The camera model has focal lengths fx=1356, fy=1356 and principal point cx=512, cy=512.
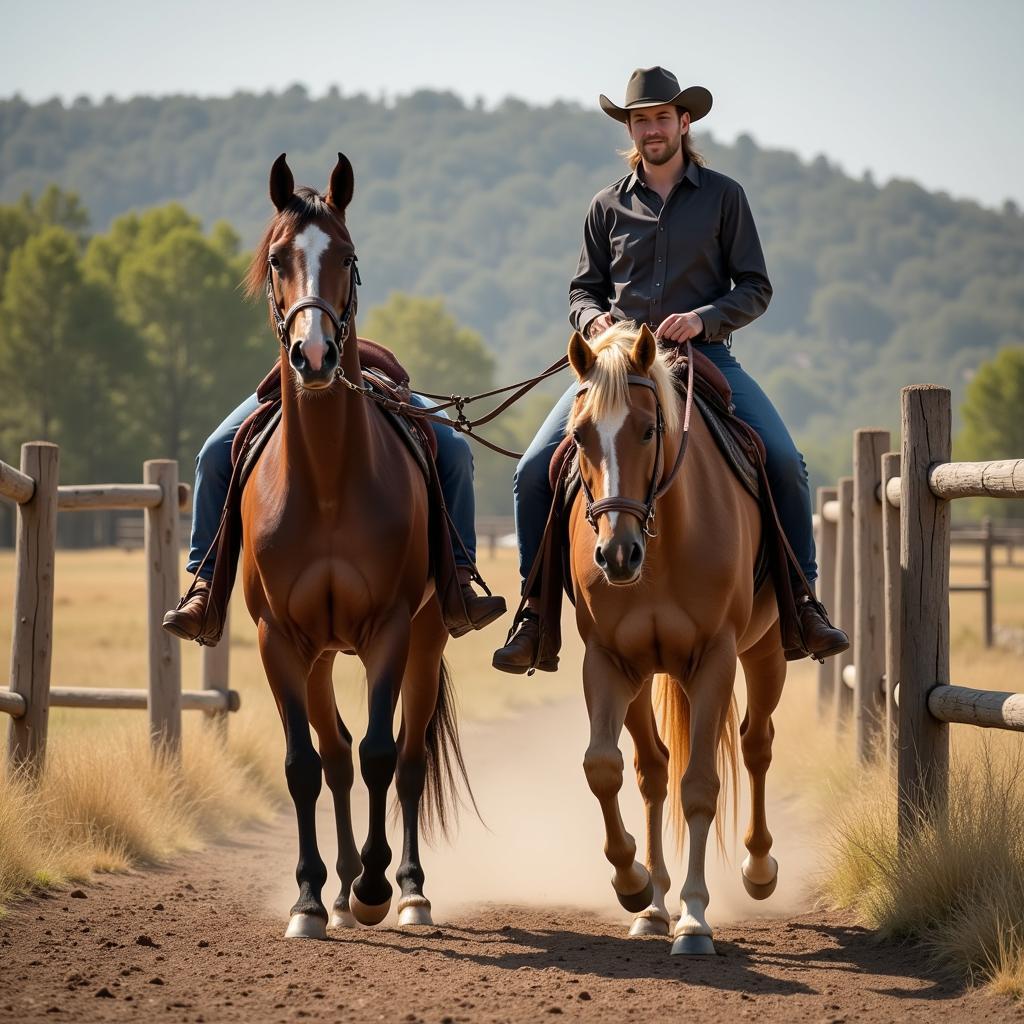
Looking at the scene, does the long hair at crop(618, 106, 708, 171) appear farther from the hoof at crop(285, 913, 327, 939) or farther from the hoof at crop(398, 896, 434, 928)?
the hoof at crop(285, 913, 327, 939)

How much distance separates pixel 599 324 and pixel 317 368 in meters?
Answer: 1.44

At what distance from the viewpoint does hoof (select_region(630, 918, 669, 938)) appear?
6090 mm

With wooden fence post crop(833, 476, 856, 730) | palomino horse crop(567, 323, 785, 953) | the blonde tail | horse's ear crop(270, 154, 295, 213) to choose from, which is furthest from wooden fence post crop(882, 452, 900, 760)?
horse's ear crop(270, 154, 295, 213)

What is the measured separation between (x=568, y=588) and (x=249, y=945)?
212 cm

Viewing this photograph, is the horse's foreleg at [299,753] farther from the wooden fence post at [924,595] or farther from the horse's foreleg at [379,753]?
the wooden fence post at [924,595]

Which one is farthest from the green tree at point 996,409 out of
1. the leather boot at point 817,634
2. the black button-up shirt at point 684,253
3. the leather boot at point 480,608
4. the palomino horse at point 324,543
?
the palomino horse at point 324,543

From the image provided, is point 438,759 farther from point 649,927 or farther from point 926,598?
point 926,598

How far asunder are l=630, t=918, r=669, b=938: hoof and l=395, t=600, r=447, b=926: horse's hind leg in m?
1.17

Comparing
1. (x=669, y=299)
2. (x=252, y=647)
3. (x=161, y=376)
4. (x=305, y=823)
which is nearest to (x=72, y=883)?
(x=305, y=823)

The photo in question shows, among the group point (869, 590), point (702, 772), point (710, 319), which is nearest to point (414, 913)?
point (702, 772)

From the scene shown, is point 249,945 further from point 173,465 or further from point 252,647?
point 252,647

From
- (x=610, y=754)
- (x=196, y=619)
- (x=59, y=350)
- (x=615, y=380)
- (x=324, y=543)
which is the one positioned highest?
(x=59, y=350)

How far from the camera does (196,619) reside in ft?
21.4

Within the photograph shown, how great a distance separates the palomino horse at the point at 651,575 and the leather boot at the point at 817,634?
31cm
